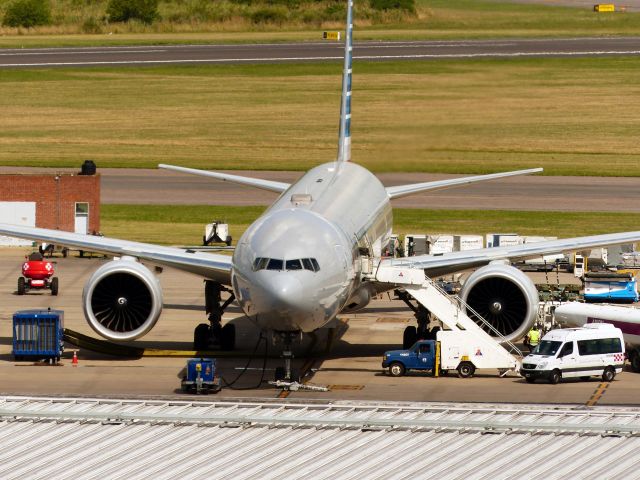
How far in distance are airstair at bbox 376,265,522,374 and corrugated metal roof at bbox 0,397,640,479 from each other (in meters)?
14.6

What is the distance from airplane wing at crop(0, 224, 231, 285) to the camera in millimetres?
53312

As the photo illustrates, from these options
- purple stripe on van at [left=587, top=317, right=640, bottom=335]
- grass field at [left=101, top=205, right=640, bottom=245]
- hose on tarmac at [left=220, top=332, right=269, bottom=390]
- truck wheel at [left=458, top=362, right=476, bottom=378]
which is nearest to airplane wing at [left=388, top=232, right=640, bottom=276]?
purple stripe on van at [left=587, top=317, right=640, bottom=335]

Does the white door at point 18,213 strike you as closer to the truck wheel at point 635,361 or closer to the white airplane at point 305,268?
the white airplane at point 305,268

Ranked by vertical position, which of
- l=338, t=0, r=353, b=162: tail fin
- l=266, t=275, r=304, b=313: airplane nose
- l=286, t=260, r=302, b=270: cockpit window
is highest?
l=338, t=0, r=353, b=162: tail fin

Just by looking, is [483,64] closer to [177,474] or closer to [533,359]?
[533,359]

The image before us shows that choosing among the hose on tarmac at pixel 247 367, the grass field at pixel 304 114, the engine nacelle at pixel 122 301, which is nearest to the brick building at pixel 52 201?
the grass field at pixel 304 114

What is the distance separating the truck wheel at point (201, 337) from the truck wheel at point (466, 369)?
1006 cm

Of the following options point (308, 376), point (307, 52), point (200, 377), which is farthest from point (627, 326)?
point (307, 52)

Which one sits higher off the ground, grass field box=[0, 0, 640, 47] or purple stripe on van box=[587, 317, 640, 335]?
grass field box=[0, 0, 640, 47]

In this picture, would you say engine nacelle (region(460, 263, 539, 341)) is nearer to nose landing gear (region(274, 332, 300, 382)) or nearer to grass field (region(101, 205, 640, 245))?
nose landing gear (region(274, 332, 300, 382))

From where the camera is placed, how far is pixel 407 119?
86.5 meters

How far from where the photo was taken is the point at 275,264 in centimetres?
4572

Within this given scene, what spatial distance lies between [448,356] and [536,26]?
5223 inches

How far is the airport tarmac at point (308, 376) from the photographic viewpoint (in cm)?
4856
